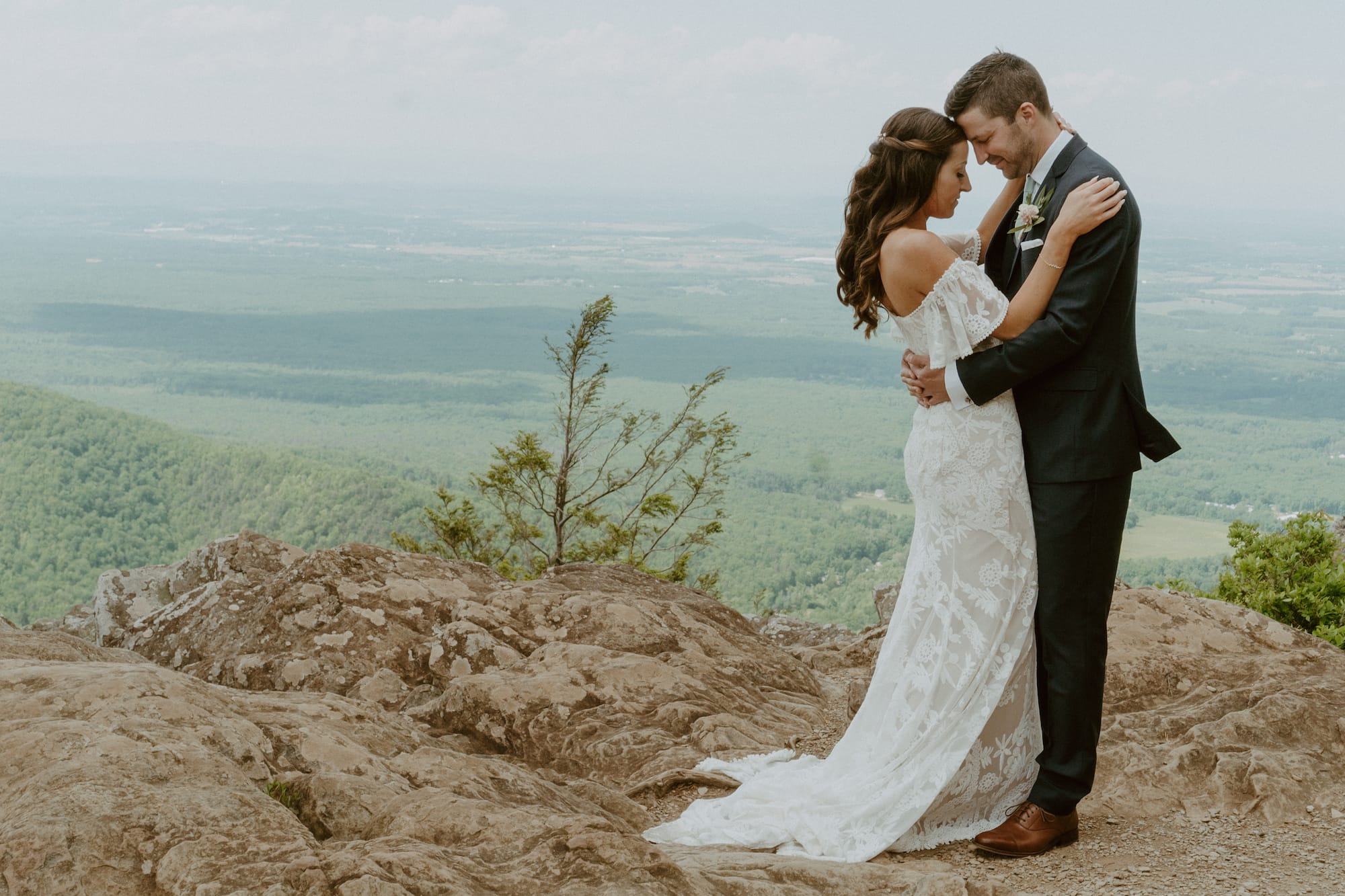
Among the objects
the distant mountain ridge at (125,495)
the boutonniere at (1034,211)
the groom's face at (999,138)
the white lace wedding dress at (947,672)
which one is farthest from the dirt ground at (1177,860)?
the distant mountain ridge at (125,495)

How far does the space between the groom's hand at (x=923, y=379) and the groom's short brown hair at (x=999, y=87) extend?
88cm

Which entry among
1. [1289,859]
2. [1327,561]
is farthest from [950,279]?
[1327,561]

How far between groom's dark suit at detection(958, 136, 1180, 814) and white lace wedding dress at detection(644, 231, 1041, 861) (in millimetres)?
101

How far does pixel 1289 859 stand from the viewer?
379cm

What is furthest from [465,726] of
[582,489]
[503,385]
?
[503,385]

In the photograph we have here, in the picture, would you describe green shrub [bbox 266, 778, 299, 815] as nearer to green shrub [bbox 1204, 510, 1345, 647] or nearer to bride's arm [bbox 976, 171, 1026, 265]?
bride's arm [bbox 976, 171, 1026, 265]

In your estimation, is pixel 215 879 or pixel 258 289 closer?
pixel 215 879

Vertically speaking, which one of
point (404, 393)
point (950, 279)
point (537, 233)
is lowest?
point (404, 393)

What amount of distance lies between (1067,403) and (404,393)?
81.7 m

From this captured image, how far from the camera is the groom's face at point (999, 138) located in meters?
3.73

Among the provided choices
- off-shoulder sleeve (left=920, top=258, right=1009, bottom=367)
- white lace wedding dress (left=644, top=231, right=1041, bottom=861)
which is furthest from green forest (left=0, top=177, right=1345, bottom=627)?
white lace wedding dress (left=644, top=231, right=1041, bottom=861)

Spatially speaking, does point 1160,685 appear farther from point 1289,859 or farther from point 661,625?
point 661,625

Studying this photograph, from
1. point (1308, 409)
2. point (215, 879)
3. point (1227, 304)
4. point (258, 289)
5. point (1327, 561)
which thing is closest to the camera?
point (215, 879)

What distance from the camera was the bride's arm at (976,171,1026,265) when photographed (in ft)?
13.8
